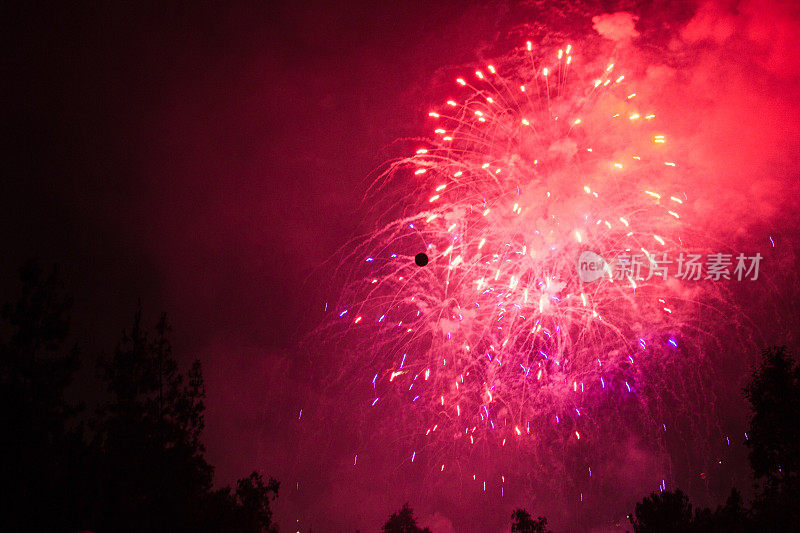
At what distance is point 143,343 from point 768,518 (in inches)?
1044

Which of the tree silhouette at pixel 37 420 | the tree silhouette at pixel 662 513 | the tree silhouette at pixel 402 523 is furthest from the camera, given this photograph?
the tree silhouette at pixel 402 523

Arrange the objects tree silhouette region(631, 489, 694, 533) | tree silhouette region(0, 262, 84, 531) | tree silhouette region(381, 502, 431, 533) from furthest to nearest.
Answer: tree silhouette region(381, 502, 431, 533), tree silhouette region(631, 489, 694, 533), tree silhouette region(0, 262, 84, 531)

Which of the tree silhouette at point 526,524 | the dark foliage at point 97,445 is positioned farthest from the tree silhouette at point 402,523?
the dark foliage at point 97,445

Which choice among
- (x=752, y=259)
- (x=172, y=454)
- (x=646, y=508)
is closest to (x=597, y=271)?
(x=752, y=259)

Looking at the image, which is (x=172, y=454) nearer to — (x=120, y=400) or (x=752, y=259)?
(x=120, y=400)

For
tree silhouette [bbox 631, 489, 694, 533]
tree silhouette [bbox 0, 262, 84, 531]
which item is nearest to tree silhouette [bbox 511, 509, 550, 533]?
tree silhouette [bbox 631, 489, 694, 533]

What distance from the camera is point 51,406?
18.2 m

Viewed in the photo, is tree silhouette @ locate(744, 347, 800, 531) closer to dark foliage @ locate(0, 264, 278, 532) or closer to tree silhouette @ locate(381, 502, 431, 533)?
dark foliage @ locate(0, 264, 278, 532)

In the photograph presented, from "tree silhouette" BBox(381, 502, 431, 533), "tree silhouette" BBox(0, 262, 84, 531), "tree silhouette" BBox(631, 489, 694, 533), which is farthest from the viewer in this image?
"tree silhouette" BBox(381, 502, 431, 533)

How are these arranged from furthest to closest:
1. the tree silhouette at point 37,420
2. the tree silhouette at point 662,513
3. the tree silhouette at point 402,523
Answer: the tree silhouette at point 402,523, the tree silhouette at point 662,513, the tree silhouette at point 37,420

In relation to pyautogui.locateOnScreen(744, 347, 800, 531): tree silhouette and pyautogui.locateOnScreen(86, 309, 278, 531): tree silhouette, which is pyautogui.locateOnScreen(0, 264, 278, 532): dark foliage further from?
pyautogui.locateOnScreen(744, 347, 800, 531): tree silhouette

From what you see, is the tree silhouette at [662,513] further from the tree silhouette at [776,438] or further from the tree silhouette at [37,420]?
the tree silhouette at [37,420]

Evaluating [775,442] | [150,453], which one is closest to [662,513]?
[775,442]

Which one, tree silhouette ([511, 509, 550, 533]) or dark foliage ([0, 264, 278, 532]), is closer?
dark foliage ([0, 264, 278, 532])
